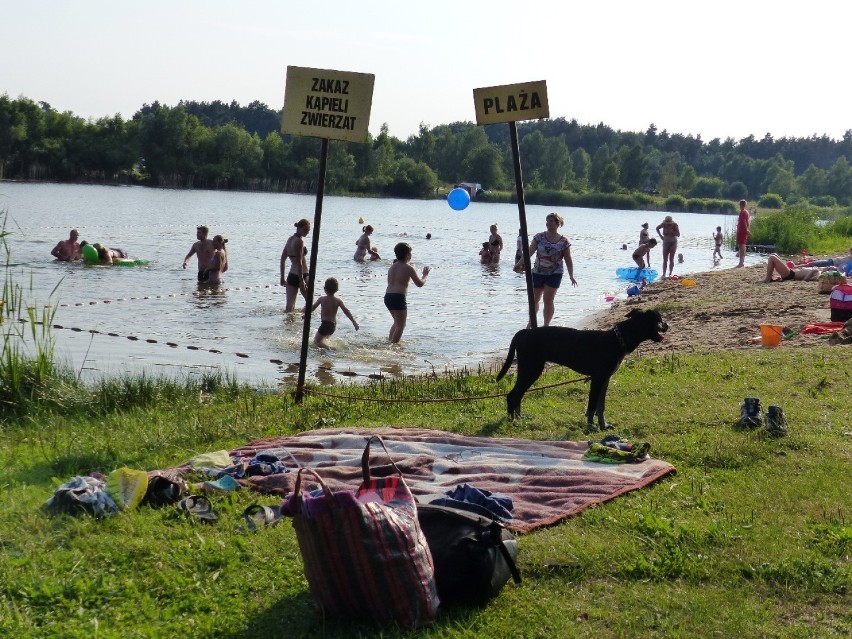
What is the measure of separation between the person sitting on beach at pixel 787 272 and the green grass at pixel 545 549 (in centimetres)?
1542

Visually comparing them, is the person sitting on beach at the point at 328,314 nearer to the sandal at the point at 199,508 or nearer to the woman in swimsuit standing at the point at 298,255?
the woman in swimsuit standing at the point at 298,255

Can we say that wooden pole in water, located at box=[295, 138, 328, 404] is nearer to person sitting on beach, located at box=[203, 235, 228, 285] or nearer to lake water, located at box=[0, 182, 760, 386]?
lake water, located at box=[0, 182, 760, 386]

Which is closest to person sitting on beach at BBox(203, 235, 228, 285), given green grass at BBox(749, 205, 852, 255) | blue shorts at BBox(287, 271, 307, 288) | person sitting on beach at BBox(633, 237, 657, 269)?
blue shorts at BBox(287, 271, 307, 288)

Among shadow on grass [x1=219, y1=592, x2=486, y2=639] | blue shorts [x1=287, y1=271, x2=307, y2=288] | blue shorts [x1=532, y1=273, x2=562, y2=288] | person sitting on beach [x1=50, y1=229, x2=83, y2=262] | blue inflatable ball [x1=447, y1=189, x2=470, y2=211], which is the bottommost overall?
shadow on grass [x1=219, y1=592, x2=486, y2=639]

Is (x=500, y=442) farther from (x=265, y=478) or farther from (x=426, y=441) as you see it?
(x=265, y=478)

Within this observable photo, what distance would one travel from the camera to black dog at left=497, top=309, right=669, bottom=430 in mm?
8180

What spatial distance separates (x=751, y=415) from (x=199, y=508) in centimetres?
460

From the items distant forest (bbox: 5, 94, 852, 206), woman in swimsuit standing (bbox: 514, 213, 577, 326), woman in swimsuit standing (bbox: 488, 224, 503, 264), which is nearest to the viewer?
woman in swimsuit standing (bbox: 514, 213, 577, 326)

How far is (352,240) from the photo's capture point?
154ft

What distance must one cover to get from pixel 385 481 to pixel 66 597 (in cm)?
167

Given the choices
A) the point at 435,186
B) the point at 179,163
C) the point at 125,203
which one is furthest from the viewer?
the point at 435,186

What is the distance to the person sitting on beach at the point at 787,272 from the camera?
2308 cm

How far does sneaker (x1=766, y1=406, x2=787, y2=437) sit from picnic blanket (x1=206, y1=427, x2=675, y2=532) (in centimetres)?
130

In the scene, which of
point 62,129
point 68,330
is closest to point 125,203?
point 62,129
